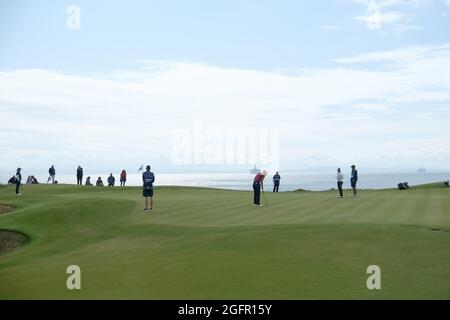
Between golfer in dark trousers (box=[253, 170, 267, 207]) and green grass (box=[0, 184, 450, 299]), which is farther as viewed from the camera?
golfer in dark trousers (box=[253, 170, 267, 207])

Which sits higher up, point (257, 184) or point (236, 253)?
point (257, 184)

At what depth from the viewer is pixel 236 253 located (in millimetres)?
18516

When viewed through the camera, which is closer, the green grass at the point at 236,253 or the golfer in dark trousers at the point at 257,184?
the green grass at the point at 236,253

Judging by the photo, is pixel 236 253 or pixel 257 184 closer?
pixel 236 253

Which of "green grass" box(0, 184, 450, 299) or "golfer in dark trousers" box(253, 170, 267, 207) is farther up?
"golfer in dark trousers" box(253, 170, 267, 207)

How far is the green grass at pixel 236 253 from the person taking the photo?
14258 millimetres

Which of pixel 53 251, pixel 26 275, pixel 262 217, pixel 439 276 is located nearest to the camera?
pixel 439 276

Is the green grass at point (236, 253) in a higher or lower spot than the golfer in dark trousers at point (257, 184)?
lower

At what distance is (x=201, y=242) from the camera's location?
21109 mm

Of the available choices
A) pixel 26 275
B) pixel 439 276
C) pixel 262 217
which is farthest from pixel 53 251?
pixel 439 276

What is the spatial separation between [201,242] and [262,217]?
24.7ft

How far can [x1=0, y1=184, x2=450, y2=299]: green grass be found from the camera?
46.8 feet
